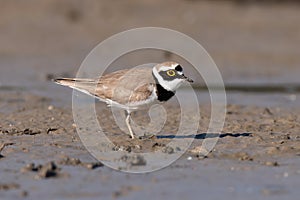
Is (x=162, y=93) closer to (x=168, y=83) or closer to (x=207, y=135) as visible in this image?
(x=168, y=83)

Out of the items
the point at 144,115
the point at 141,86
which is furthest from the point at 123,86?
the point at 144,115

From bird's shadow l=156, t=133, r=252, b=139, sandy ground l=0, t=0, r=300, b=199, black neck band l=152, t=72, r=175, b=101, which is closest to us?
sandy ground l=0, t=0, r=300, b=199

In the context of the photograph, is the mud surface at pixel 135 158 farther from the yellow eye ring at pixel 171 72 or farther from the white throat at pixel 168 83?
the yellow eye ring at pixel 171 72

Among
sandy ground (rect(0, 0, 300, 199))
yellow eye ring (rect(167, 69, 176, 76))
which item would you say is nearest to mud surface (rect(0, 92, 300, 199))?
sandy ground (rect(0, 0, 300, 199))

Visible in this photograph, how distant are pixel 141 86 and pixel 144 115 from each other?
2754 millimetres

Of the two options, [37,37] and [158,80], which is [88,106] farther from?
[37,37]

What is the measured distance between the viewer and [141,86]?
8812 mm

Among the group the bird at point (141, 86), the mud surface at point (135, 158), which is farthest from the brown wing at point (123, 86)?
the mud surface at point (135, 158)

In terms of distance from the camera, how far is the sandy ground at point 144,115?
7.28 m

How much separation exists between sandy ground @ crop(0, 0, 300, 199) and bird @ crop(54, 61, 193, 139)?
53 cm

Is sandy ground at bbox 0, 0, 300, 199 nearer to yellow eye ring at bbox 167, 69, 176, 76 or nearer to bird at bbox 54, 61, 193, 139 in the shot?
bird at bbox 54, 61, 193, 139

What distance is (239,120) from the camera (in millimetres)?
11227

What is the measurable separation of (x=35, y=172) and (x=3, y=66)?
10.5m

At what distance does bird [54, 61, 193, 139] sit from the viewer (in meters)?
8.75
